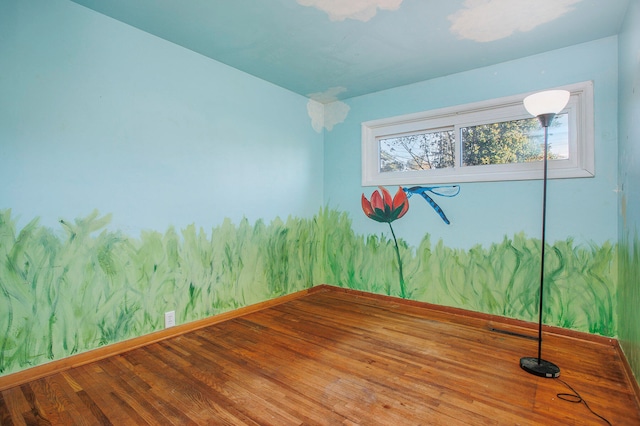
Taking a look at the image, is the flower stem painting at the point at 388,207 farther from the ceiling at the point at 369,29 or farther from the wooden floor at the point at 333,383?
the ceiling at the point at 369,29

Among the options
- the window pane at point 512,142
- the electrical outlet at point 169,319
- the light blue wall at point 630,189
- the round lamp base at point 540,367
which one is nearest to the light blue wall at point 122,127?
the electrical outlet at point 169,319

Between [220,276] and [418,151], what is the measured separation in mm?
2425

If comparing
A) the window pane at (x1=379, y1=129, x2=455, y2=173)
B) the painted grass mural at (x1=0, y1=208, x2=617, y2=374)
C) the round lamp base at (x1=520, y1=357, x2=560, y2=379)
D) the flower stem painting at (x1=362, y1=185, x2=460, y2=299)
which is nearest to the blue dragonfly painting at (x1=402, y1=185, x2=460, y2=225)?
the flower stem painting at (x1=362, y1=185, x2=460, y2=299)

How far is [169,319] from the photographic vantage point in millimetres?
2564

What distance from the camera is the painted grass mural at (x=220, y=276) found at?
1.94 meters

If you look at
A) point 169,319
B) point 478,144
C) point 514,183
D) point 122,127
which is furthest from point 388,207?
point 122,127

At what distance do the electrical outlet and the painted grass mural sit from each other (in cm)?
4

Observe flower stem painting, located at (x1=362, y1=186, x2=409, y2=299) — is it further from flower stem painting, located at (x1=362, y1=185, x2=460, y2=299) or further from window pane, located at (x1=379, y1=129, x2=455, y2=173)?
window pane, located at (x1=379, y1=129, x2=455, y2=173)

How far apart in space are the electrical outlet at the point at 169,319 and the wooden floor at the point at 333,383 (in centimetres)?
13

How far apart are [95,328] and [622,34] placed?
4.25 meters

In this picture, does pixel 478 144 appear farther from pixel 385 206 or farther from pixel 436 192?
pixel 385 206

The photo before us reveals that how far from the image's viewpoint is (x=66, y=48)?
6.72ft

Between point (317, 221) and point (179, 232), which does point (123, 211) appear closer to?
point (179, 232)

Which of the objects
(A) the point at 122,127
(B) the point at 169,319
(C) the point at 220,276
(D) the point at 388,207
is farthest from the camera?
(D) the point at 388,207
